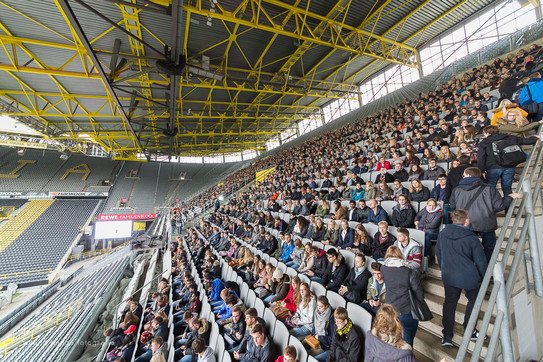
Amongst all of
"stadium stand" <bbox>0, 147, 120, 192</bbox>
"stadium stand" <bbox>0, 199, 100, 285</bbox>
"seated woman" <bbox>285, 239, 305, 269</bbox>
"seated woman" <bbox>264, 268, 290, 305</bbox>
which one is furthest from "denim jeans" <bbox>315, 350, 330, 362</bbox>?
"stadium stand" <bbox>0, 147, 120, 192</bbox>

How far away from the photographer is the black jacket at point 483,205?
2.23 meters

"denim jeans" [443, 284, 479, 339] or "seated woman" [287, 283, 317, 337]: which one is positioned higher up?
"denim jeans" [443, 284, 479, 339]

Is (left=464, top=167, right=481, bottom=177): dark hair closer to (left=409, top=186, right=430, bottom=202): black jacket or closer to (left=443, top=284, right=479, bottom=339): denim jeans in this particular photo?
(left=443, top=284, right=479, bottom=339): denim jeans

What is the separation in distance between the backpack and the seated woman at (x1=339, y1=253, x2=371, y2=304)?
2072 mm

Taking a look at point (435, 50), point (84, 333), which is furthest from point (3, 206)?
point (435, 50)

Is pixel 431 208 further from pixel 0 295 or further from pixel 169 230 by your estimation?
pixel 0 295

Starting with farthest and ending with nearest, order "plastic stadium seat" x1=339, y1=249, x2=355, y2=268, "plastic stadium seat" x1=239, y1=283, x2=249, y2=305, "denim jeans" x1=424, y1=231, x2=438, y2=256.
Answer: "plastic stadium seat" x1=239, y1=283, x2=249, y2=305
"plastic stadium seat" x1=339, y1=249, x2=355, y2=268
"denim jeans" x1=424, y1=231, x2=438, y2=256

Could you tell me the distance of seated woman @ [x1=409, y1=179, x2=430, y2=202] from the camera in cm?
407

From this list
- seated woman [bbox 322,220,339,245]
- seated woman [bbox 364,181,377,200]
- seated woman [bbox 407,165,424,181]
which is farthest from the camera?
seated woman [bbox 364,181,377,200]

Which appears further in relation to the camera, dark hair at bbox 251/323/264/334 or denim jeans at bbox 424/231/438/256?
denim jeans at bbox 424/231/438/256

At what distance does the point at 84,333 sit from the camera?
6.54 metres

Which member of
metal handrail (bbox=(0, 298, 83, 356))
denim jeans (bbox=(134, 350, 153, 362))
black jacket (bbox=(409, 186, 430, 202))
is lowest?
metal handrail (bbox=(0, 298, 83, 356))

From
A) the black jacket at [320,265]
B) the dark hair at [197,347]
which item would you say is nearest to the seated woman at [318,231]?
the black jacket at [320,265]

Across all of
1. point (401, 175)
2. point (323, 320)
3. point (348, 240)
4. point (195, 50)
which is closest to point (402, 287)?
point (323, 320)
